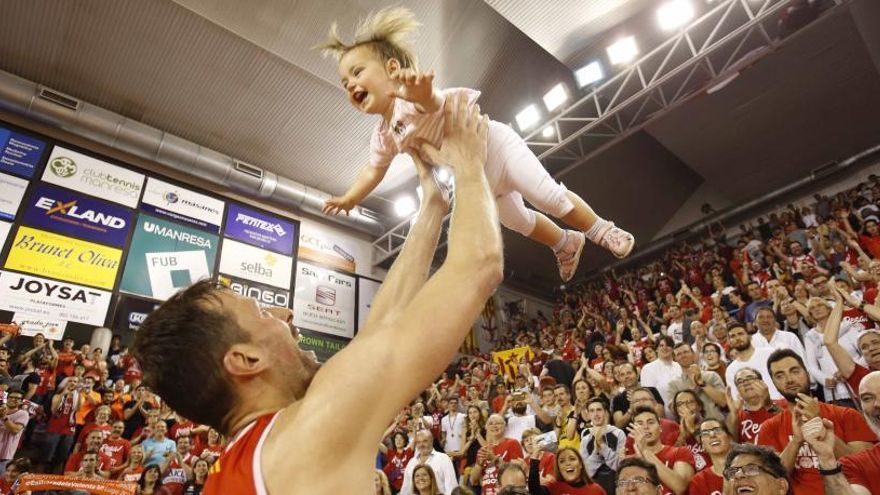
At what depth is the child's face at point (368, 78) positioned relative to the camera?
6.20 feet

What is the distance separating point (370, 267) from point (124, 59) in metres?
6.43

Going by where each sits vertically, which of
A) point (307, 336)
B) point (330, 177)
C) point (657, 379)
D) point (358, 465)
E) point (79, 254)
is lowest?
point (358, 465)

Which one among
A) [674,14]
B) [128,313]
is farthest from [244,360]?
[128,313]

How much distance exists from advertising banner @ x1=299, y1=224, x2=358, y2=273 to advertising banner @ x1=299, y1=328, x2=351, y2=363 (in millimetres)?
1660

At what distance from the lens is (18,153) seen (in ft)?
28.5

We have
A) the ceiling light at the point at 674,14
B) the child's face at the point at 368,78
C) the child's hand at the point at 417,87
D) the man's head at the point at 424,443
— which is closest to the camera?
the child's hand at the point at 417,87

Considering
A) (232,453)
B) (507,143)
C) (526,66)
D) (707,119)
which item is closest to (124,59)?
(526,66)

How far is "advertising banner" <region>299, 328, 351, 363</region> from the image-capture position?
10789mm

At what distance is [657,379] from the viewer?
5.42 metres

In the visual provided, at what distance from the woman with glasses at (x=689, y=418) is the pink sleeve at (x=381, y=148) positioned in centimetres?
310

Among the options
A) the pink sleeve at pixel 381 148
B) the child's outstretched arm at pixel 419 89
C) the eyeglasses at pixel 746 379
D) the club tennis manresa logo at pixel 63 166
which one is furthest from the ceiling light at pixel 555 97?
the club tennis manresa logo at pixel 63 166

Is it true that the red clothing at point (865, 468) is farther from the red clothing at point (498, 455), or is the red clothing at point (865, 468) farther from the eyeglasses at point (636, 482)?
the red clothing at point (498, 455)

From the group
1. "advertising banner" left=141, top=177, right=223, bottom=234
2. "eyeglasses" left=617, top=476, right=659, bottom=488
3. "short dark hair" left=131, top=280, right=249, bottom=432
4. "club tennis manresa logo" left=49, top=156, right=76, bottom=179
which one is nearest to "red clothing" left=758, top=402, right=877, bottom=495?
"eyeglasses" left=617, top=476, right=659, bottom=488

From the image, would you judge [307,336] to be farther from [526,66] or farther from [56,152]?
[526,66]
